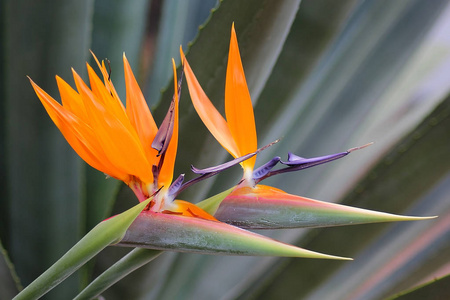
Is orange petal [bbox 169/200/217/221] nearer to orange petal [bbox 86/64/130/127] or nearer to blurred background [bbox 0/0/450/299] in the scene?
orange petal [bbox 86/64/130/127]

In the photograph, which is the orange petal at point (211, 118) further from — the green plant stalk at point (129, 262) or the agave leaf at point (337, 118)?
the agave leaf at point (337, 118)

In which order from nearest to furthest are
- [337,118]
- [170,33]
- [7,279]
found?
[7,279], [337,118], [170,33]

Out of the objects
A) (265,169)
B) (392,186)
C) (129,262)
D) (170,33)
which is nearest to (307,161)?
(265,169)

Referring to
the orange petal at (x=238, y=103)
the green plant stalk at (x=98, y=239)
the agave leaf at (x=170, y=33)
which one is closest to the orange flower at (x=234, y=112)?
the orange petal at (x=238, y=103)

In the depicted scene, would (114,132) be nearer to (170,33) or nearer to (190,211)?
(190,211)

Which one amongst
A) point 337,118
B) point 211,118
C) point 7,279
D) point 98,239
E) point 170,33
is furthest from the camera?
point 170,33

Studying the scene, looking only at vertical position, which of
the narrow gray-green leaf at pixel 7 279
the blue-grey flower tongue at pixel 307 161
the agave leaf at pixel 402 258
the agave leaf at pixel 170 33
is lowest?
the narrow gray-green leaf at pixel 7 279

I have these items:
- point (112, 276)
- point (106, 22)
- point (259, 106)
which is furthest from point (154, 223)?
point (106, 22)

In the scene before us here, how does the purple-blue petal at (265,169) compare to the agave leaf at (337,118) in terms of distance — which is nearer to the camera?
the purple-blue petal at (265,169)

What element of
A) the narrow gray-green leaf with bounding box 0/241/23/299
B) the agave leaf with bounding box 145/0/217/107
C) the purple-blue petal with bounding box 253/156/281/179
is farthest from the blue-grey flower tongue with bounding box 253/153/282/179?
the agave leaf with bounding box 145/0/217/107
